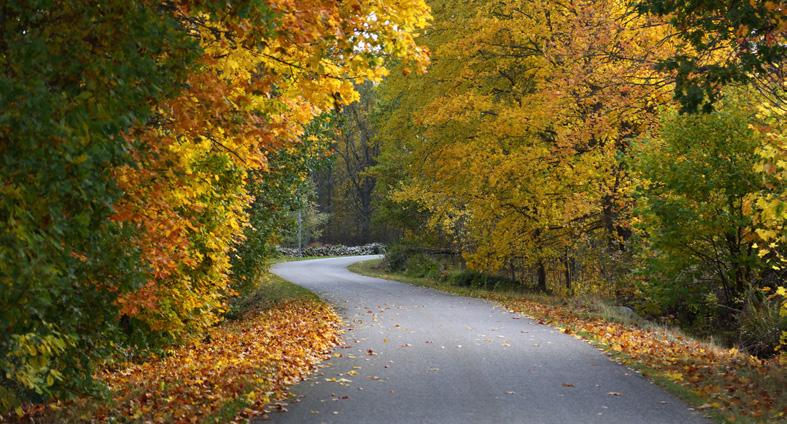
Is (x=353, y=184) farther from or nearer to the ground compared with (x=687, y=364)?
farther from the ground

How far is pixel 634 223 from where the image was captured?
52.2 feet

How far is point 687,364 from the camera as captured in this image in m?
9.97

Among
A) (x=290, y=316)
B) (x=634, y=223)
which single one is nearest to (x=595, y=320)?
(x=634, y=223)

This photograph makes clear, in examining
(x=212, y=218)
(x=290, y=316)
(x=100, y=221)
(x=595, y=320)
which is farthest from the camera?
(x=290, y=316)

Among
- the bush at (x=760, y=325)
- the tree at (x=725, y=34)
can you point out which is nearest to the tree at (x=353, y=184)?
the bush at (x=760, y=325)

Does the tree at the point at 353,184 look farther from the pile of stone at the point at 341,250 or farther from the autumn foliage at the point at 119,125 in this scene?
the autumn foliage at the point at 119,125

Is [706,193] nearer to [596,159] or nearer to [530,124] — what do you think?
[596,159]

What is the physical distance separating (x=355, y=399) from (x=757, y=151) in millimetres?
5117

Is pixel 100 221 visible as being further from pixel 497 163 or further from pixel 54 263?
pixel 497 163

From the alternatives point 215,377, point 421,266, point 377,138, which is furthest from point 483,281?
point 215,377

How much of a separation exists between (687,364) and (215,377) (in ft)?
20.0

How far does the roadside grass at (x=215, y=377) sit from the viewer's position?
7.58 meters

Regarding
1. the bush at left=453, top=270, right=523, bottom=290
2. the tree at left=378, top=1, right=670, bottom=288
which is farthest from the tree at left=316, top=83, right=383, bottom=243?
the tree at left=378, top=1, right=670, bottom=288

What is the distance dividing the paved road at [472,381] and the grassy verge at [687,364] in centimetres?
30
